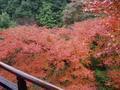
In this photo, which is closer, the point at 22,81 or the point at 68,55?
the point at 22,81

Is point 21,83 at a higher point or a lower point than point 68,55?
higher

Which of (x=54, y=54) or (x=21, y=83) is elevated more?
(x=21, y=83)

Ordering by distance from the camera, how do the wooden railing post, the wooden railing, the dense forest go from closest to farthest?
the wooden railing
the wooden railing post
the dense forest

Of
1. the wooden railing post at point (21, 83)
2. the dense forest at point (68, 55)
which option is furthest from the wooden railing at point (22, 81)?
the dense forest at point (68, 55)

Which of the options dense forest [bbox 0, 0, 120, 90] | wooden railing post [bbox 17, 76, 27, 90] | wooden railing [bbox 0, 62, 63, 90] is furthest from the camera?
dense forest [bbox 0, 0, 120, 90]

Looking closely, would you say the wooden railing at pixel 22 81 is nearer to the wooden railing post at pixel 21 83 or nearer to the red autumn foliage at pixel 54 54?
the wooden railing post at pixel 21 83

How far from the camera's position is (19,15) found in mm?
16672

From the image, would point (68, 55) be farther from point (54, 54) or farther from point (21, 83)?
point (21, 83)

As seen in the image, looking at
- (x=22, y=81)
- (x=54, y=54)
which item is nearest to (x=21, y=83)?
(x=22, y=81)

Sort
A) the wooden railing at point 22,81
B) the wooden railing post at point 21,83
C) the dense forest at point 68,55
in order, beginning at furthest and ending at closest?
1. the dense forest at point 68,55
2. the wooden railing post at point 21,83
3. the wooden railing at point 22,81

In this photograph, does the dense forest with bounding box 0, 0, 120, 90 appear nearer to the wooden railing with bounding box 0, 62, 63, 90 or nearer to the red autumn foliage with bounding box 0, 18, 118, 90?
the red autumn foliage with bounding box 0, 18, 118, 90

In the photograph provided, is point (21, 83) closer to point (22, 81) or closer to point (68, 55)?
point (22, 81)

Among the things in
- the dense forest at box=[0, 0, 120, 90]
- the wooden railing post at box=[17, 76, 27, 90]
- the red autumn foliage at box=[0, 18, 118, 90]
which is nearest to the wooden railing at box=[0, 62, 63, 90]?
the wooden railing post at box=[17, 76, 27, 90]

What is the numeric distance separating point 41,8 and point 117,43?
38.6 ft
